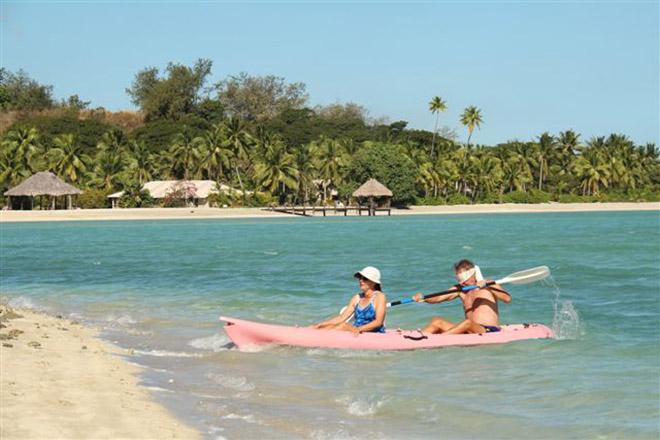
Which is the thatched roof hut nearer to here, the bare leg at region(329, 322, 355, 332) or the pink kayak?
the pink kayak

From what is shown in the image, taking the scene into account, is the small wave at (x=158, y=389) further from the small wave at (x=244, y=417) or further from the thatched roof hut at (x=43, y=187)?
the thatched roof hut at (x=43, y=187)

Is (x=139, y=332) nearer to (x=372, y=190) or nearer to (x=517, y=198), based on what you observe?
(x=372, y=190)

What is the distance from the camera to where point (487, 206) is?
3130 inches

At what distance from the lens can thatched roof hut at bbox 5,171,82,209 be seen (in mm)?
64625

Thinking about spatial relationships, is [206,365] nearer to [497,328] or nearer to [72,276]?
[497,328]

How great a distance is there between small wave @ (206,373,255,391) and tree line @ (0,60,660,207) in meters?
56.0

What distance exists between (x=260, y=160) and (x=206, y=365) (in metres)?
65.3

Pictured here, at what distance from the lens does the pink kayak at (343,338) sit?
1059 cm

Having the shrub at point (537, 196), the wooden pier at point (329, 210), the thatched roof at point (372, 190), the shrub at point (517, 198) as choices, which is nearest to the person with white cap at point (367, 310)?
the thatched roof at point (372, 190)

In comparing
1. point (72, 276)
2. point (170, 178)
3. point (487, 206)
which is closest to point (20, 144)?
point (170, 178)

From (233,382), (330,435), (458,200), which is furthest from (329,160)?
(330,435)

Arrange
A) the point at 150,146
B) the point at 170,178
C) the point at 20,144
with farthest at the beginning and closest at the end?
the point at 150,146 → the point at 170,178 → the point at 20,144

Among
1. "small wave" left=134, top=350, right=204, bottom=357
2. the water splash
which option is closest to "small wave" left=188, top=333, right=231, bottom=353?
"small wave" left=134, top=350, right=204, bottom=357

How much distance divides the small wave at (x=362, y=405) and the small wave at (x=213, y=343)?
3.16 m
